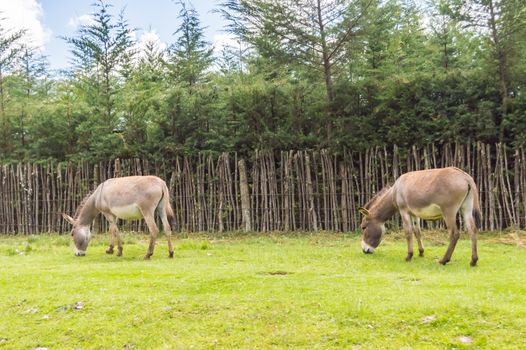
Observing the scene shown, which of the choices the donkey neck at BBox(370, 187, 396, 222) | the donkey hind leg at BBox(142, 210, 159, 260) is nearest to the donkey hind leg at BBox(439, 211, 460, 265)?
the donkey neck at BBox(370, 187, 396, 222)

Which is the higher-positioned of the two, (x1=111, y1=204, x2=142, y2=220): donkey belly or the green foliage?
the green foliage

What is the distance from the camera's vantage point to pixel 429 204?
23.7 ft

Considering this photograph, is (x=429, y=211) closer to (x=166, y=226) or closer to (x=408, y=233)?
(x=408, y=233)

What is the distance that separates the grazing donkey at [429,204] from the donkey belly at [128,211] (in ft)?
13.3

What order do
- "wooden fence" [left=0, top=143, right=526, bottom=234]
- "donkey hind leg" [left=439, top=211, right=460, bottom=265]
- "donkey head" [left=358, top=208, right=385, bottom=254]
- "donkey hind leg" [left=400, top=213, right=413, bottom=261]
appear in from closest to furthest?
1. "donkey hind leg" [left=439, top=211, right=460, bottom=265]
2. "donkey hind leg" [left=400, top=213, right=413, bottom=261]
3. "donkey head" [left=358, top=208, right=385, bottom=254]
4. "wooden fence" [left=0, top=143, right=526, bottom=234]

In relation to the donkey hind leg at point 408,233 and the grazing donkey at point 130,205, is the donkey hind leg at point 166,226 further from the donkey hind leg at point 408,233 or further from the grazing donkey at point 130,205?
the donkey hind leg at point 408,233

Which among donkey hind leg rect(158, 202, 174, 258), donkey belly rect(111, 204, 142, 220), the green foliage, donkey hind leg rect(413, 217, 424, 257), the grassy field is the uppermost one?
the green foliage

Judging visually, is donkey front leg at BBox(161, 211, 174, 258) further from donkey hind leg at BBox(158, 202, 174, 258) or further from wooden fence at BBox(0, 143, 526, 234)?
wooden fence at BBox(0, 143, 526, 234)

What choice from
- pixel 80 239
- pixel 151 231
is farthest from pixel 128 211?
pixel 80 239

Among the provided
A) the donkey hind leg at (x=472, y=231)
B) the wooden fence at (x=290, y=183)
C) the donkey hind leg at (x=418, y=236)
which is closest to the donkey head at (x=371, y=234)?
the donkey hind leg at (x=418, y=236)

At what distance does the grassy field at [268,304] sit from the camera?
13.0 ft

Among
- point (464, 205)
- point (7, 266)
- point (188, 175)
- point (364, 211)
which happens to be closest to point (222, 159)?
point (188, 175)

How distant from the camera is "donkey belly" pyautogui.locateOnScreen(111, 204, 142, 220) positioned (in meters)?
8.39

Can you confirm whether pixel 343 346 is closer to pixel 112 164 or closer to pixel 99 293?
pixel 99 293
